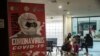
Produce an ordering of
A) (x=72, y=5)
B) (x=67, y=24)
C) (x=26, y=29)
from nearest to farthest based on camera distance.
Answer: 1. (x=26, y=29)
2. (x=72, y=5)
3. (x=67, y=24)

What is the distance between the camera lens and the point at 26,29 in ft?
7.54

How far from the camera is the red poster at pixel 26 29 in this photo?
2.23 metres

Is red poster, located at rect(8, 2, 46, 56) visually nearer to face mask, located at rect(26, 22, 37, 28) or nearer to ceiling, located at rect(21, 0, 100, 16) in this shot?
face mask, located at rect(26, 22, 37, 28)

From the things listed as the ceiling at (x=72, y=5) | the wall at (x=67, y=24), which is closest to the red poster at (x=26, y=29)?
the ceiling at (x=72, y=5)

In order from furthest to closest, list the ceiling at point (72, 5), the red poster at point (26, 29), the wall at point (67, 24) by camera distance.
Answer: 1. the wall at point (67, 24)
2. the ceiling at point (72, 5)
3. the red poster at point (26, 29)

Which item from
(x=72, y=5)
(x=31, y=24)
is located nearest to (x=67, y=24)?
(x=72, y=5)

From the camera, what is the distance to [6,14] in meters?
1.78

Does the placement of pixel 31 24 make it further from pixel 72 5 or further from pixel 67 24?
pixel 67 24

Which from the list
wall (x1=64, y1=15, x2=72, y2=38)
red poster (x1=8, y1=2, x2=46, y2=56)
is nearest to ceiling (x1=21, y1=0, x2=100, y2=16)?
wall (x1=64, y1=15, x2=72, y2=38)

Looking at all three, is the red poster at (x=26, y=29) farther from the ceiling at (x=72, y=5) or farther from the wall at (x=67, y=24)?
the wall at (x=67, y=24)

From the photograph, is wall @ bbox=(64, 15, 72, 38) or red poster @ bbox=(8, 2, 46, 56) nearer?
red poster @ bbox=(8, 2, 46, 56)

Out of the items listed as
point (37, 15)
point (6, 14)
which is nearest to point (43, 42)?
point (37, 15)

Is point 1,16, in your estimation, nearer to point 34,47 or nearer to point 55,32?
point 34,47

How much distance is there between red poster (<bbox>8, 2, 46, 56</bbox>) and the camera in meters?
2.23
